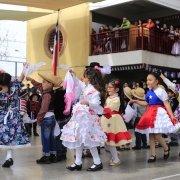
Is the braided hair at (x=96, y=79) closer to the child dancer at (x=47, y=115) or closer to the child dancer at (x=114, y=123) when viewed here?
the child dancer at (x=114, y=123)

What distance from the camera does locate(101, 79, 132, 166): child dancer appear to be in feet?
23.3

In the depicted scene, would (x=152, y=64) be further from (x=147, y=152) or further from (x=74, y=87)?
(x=74, y=87)

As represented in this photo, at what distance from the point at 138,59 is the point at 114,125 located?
10.2m

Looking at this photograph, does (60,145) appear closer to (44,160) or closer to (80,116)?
(44,160)

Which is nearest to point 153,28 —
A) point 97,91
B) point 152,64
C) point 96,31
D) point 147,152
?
point 152,64

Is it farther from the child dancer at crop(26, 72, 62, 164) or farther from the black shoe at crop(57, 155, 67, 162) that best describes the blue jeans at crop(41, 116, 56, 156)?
the black shoe at crop(57, 155, 67, 162)

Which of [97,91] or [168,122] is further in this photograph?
[168,122]

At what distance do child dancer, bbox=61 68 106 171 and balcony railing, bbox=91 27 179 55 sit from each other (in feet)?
35.3

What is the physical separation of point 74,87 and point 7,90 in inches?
50.9

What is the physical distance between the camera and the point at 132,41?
17469 mm

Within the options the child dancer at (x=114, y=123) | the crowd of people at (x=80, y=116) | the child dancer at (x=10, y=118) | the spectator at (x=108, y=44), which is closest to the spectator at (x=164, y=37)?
the spectator at (x=108, y=44)

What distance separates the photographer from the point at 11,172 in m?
6.35

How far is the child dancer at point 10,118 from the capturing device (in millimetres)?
6676

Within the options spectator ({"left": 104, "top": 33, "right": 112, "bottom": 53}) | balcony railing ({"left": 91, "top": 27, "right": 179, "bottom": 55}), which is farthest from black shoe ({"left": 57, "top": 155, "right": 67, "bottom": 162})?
spectator ({"left": 104, "top": 33, "right": 112, "bottom": 53})
